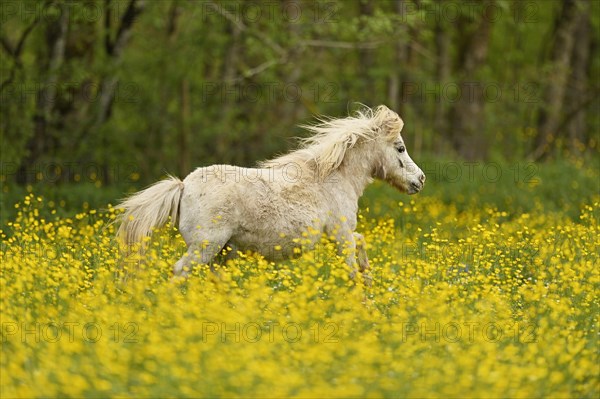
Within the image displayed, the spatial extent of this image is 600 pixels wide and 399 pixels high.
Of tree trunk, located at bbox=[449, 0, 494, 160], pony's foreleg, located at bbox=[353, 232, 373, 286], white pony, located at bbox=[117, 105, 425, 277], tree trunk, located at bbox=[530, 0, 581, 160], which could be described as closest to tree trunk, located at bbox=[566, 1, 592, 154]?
tree trunk, located at bbox=[530, 0, 581, 160]

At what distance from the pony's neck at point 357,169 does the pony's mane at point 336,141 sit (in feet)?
0.28

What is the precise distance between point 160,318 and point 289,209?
240cm

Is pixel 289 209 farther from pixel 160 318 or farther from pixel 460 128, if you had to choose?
pixel 460 128

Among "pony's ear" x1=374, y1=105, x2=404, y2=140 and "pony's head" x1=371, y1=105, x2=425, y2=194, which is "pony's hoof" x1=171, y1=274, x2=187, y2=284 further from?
"pony's ear" x1=374, y1=105, x2=404, y2=140

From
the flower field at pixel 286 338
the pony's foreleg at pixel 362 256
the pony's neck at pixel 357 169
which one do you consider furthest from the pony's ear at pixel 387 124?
the flower field at pixel 286 338

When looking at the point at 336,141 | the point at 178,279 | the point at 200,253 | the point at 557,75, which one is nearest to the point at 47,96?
the point at 336,141

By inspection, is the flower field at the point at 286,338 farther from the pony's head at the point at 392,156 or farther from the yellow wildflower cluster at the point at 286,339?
the pony's head at the point at 392,156

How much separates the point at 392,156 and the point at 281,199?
1601mm

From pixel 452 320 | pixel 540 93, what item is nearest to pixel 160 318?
pixel 452 320

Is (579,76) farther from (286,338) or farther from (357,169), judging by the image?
(286,338)

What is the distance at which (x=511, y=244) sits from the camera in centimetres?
1086

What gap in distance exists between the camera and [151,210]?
350 inches

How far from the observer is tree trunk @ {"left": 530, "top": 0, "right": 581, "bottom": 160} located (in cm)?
2522

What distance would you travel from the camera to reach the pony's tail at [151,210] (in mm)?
8891
